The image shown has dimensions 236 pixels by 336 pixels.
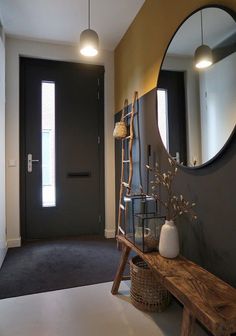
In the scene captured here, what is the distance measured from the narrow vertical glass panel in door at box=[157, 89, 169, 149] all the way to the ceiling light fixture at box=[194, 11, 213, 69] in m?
0.47

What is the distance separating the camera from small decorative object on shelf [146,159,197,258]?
1.72 m

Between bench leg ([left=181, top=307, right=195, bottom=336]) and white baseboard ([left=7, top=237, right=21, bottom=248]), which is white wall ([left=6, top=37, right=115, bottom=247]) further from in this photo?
bench leg ([left=181, top=307, right=195, bottom=336])

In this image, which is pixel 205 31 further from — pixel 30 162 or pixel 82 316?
pixel 30 162

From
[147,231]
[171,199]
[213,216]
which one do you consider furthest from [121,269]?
[213,216]

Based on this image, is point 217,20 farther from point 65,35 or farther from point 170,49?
point 65,35

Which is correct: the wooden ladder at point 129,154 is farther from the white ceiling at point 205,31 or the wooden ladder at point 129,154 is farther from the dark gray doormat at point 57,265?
the white ceiling at point 205,31

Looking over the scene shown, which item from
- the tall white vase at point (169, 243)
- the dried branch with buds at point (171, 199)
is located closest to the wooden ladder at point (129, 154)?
the dried branch with buds at point (171, 199)

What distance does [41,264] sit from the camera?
279 centimetres

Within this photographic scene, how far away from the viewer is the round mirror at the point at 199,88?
149 cm

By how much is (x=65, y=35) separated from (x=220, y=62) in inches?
98.6

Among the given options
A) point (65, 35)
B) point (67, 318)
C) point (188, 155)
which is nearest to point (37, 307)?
point (67, 318)

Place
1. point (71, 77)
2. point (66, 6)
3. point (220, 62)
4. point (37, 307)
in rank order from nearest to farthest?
point (220, 62) → point (37, 307) → point (66, 6) → point (71, 77)

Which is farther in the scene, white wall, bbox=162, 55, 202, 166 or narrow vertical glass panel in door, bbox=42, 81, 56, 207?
narrow vertical glass panel in door, bbox=42, 81, 56, 207

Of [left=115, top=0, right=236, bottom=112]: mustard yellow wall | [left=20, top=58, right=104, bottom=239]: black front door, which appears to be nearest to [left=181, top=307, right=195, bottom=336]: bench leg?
[left=115, top=0, right=236, bottom=112]: mustard yellow wall
